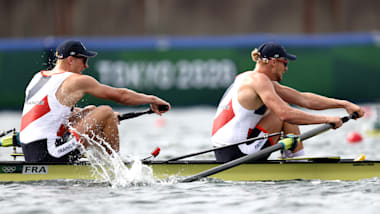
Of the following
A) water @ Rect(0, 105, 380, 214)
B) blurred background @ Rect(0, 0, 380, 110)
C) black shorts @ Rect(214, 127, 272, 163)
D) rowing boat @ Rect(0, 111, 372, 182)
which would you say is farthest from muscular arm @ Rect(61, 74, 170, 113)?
blurred background @ Rect(0, 0, 380, 110)

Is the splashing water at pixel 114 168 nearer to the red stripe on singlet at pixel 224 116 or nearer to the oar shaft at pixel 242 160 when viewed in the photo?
the oar shaft at pixel 242 160

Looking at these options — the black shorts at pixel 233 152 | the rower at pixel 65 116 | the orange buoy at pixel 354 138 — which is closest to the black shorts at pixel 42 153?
the rower at pixel 65 116

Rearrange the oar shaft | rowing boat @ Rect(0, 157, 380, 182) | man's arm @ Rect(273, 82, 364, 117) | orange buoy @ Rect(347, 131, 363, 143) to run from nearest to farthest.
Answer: the oar shaft, rowing boat @ Rect(0, 157, 380, 182), man's arm @ Rect(273, 82, 364, 117), orange buoy @ Rect(347, 131, 363, 143)

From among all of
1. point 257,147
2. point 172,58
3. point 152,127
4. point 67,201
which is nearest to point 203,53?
point 172,58

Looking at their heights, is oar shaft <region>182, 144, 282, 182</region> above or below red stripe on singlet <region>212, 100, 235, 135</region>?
below

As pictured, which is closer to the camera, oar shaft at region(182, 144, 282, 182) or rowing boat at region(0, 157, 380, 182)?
oar shaft at region(182, 144, 282, 182)

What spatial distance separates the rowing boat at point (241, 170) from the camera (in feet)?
22.5

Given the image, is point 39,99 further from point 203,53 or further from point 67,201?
point 203,53

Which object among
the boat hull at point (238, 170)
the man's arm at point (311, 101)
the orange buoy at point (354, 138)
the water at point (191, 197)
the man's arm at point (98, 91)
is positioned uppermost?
the man's arm at point (98, 91)

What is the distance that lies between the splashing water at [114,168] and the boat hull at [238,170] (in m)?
0.07

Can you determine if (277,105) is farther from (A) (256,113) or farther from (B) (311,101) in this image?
(B) (311,101)

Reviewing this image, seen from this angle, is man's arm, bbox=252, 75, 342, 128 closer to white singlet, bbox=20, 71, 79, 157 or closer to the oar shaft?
the oar shaft

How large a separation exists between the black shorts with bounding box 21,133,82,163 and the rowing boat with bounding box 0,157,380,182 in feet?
0.26

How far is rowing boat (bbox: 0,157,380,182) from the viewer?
685 centimetres
